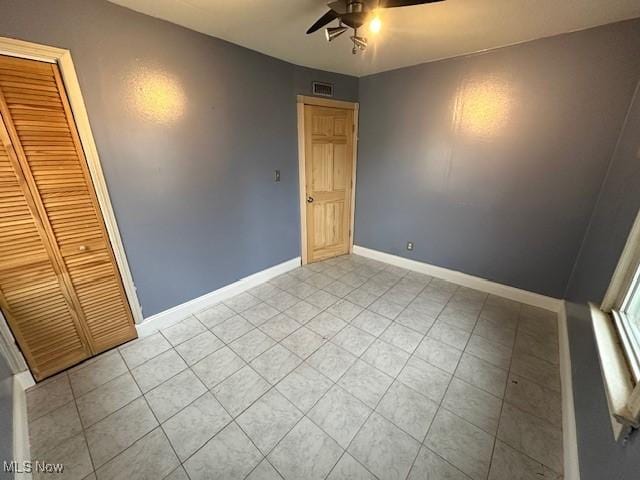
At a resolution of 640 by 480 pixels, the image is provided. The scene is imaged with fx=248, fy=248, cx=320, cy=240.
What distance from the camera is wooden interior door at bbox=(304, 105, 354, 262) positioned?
9.89ft

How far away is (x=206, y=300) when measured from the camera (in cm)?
245

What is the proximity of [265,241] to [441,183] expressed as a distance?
210cm

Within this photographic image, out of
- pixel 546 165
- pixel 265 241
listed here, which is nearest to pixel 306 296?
pixel 265 241

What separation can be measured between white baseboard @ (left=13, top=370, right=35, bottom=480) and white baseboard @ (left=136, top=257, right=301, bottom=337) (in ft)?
2.08

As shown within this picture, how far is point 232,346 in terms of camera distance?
1991 mm

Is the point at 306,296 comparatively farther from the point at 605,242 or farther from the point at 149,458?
the point at 605,242

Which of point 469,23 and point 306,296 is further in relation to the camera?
point 306,296

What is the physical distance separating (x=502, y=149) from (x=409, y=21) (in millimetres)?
1419

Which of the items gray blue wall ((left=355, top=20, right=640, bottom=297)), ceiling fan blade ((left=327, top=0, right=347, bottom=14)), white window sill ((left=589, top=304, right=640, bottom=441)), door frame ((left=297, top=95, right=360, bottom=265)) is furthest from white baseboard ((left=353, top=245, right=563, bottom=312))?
ceiling fan blade ((left=327, top=0, right=347, bottom=14))

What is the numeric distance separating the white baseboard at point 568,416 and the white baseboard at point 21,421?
2.54m

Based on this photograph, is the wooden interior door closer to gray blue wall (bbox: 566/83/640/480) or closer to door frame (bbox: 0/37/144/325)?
door frame (bbox: 0/37/144/325)

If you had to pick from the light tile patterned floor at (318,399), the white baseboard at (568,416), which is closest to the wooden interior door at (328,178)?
the light tile patterned floor at (318,399)

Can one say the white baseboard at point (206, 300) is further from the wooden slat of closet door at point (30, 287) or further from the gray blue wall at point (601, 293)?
the gray blue wall at point (601, 293)

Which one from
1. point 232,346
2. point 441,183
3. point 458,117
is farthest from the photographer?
point 441,183
